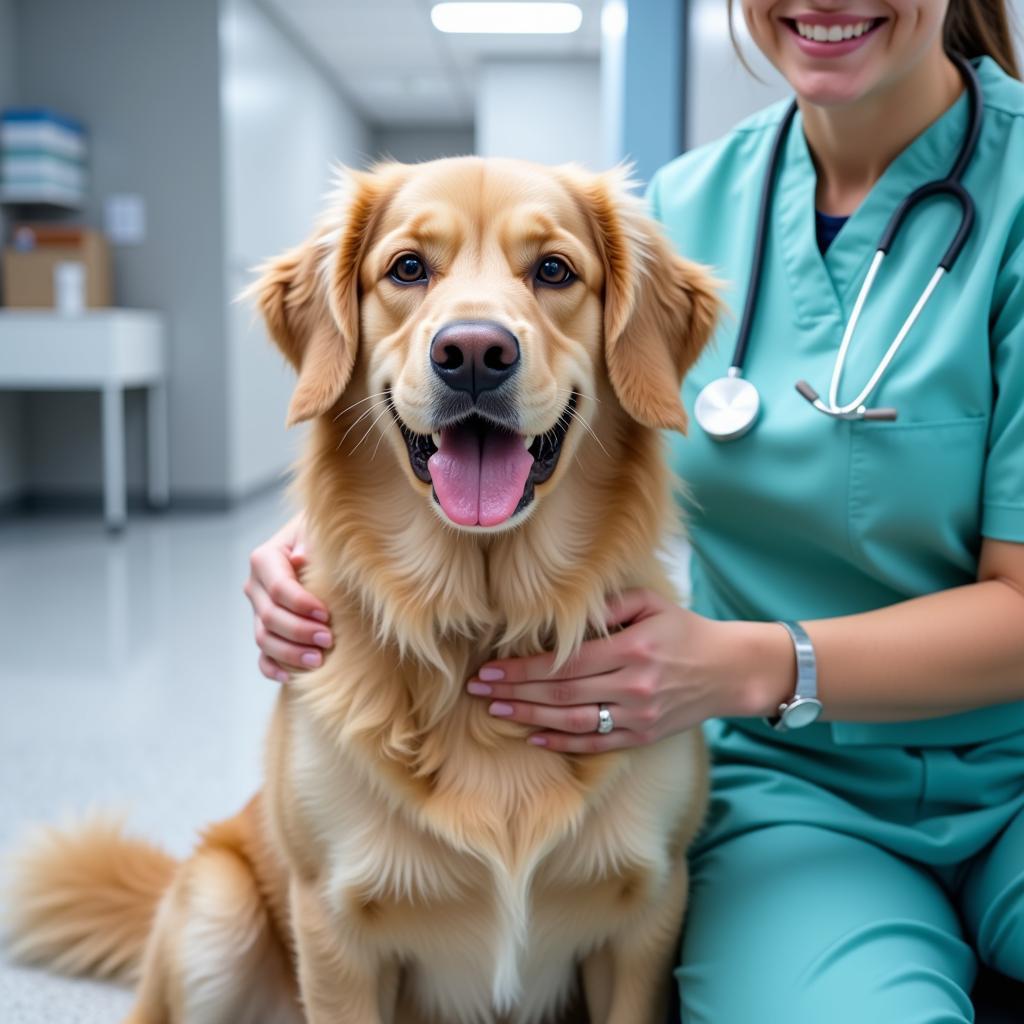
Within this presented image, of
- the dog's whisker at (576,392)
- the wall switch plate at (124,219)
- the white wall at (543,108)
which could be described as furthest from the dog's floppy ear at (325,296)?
the white wall at (543,108)

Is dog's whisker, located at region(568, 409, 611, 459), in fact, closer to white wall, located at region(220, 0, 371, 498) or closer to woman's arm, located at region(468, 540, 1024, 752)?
woman's arm, located at region(468, 540, 1024, 752)

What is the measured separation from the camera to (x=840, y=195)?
4.30 ft

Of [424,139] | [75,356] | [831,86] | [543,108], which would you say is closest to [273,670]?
[831,86]

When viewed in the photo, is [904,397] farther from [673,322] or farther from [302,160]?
[302,160]

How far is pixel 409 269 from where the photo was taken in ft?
3.69

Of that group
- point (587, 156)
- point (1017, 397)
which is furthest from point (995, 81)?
point (587, 156)

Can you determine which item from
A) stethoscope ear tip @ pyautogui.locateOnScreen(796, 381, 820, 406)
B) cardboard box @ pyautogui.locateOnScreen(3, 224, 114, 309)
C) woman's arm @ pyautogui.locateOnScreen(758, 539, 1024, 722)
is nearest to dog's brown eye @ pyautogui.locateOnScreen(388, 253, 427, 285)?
stethoscope ear tip @ pyautogui.locateOnScreen(796, 381, 820, 406)

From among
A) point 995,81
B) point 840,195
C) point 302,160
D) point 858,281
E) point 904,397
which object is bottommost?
point 904,397

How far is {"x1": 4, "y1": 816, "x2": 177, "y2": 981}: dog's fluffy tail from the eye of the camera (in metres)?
1.49

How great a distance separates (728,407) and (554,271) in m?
0.26

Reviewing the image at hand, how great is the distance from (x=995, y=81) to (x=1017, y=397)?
38cm

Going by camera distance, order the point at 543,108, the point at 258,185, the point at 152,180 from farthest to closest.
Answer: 1. the point at 543,108
2. the point at 258,185
3. the point at 152,180

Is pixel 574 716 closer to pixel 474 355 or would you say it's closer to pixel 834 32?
pixel 474 355

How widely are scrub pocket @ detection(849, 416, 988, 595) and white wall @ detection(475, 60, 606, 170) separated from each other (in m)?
7.27
